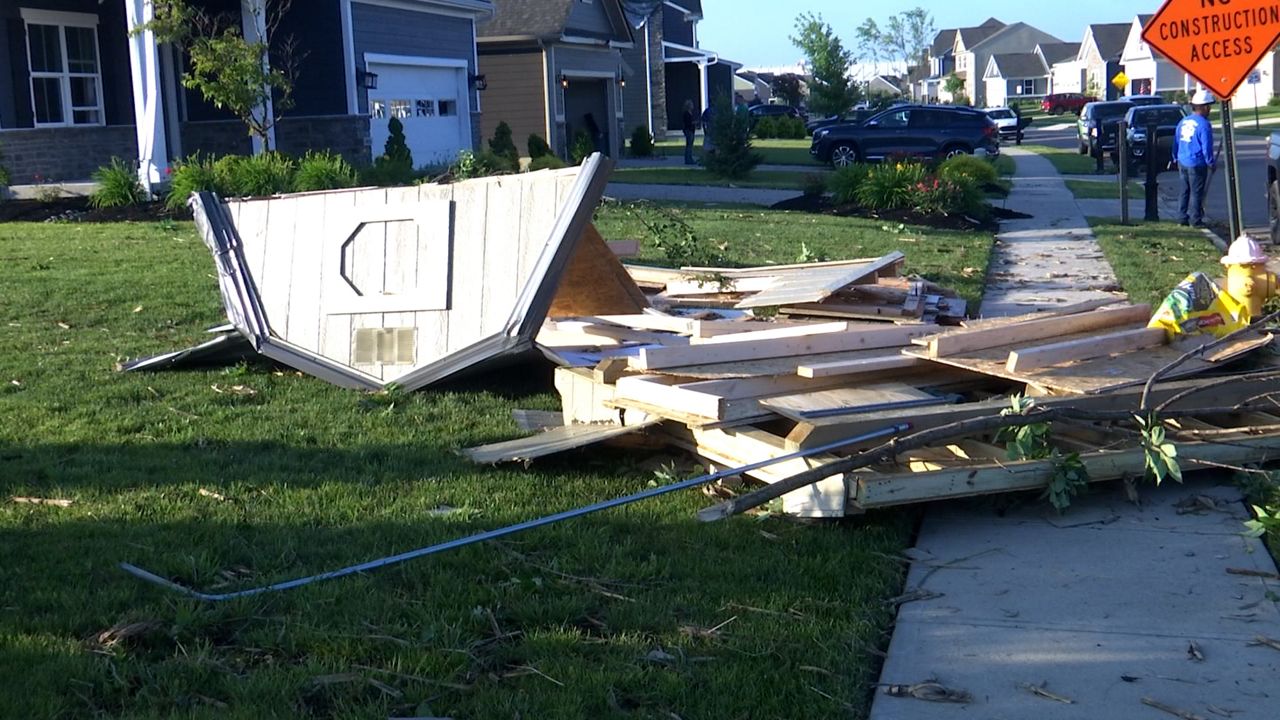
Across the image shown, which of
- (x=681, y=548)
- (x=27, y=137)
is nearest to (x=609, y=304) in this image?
(x=681, y=548)

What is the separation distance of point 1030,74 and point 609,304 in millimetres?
123606

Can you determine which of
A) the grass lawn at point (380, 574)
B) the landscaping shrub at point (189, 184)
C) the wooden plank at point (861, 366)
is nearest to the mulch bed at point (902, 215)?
the landscaping shrub at point (189, 184)

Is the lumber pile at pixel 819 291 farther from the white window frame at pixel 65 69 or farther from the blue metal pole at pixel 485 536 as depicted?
the white window frame at pixel 65 69

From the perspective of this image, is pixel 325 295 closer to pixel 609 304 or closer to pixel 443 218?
pixel 443 218

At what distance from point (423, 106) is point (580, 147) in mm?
5255

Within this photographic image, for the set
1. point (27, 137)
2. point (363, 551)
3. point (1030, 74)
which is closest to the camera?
point (363, 551)

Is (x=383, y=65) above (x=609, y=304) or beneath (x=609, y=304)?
above

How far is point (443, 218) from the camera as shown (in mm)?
7633

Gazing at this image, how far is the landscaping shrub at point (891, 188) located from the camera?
63.0ft

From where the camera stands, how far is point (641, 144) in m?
38.9

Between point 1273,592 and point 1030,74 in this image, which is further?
point 1030,74

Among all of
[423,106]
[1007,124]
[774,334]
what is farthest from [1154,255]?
[1007,124]

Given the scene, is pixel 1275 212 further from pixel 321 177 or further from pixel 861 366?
pixel 321 177

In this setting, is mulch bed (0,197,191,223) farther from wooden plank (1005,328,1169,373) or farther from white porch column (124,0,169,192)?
wooden plank (1005,328,1169,373)
